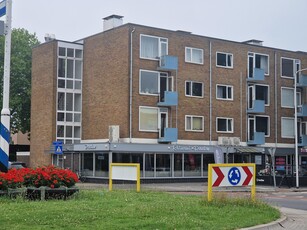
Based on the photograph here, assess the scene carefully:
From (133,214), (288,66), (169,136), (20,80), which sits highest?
(288,66)

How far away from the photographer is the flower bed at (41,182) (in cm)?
1617

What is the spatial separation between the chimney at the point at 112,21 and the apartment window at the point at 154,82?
6056 millimetres

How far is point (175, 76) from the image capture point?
142 ft

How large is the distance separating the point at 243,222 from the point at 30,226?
473cm

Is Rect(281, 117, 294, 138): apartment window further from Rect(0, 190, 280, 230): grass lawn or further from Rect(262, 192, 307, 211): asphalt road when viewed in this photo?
Rect(0, 190, 280, 230): grass lawn

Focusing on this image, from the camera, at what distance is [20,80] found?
182ft

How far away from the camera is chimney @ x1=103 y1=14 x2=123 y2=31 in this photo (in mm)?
45375

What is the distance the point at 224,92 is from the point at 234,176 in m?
30.3

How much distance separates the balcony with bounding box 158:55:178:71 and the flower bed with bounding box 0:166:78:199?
25346mm

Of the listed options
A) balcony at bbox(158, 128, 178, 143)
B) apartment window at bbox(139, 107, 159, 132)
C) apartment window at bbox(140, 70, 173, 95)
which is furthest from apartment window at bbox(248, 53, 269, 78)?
apartment window at bbox(139, 107, 159, 132)

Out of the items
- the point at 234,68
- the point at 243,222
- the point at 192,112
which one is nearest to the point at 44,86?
the point at 192,112

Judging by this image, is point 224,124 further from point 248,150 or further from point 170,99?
point 170,99

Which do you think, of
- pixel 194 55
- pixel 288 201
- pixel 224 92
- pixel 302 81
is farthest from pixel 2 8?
pixel 302 81

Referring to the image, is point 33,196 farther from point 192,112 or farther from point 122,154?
point 192,112
